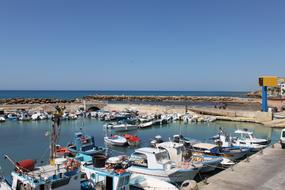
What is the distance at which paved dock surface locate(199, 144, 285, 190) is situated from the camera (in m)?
13.6

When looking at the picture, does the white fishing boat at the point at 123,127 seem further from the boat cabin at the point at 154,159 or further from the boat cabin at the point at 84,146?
the boat cabin at the point at 154,159

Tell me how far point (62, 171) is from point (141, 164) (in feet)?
23.8

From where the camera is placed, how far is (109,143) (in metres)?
32.1

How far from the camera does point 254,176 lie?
1503 centimetres

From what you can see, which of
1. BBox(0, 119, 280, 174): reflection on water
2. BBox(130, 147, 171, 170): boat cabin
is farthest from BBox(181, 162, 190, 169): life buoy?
BBox(0, 119, 280, 174): reflection on water

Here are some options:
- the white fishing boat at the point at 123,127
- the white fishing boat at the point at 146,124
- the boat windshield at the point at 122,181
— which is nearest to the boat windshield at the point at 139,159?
the boat windshield at the point at 122,181

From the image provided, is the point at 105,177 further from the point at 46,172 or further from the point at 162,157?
the point at 162,157

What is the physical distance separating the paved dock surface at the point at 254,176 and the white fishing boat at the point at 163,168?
2403 mm

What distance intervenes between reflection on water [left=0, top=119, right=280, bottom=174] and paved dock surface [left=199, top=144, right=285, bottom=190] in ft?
46.9

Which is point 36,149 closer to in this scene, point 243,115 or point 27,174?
point 27,174

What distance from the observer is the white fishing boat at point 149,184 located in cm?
1478

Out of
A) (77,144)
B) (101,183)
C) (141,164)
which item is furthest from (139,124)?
(101,183)

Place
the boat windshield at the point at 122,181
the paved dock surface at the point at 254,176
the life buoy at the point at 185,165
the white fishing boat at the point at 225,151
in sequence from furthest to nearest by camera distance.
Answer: the white fishing boat at the point at 225,151, the life buoy at the point at 185,165, the paved dock surface at the point at 254,176, the boat windshield at the point at 122,181

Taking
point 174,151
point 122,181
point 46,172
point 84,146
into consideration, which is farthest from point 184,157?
point 46,172
